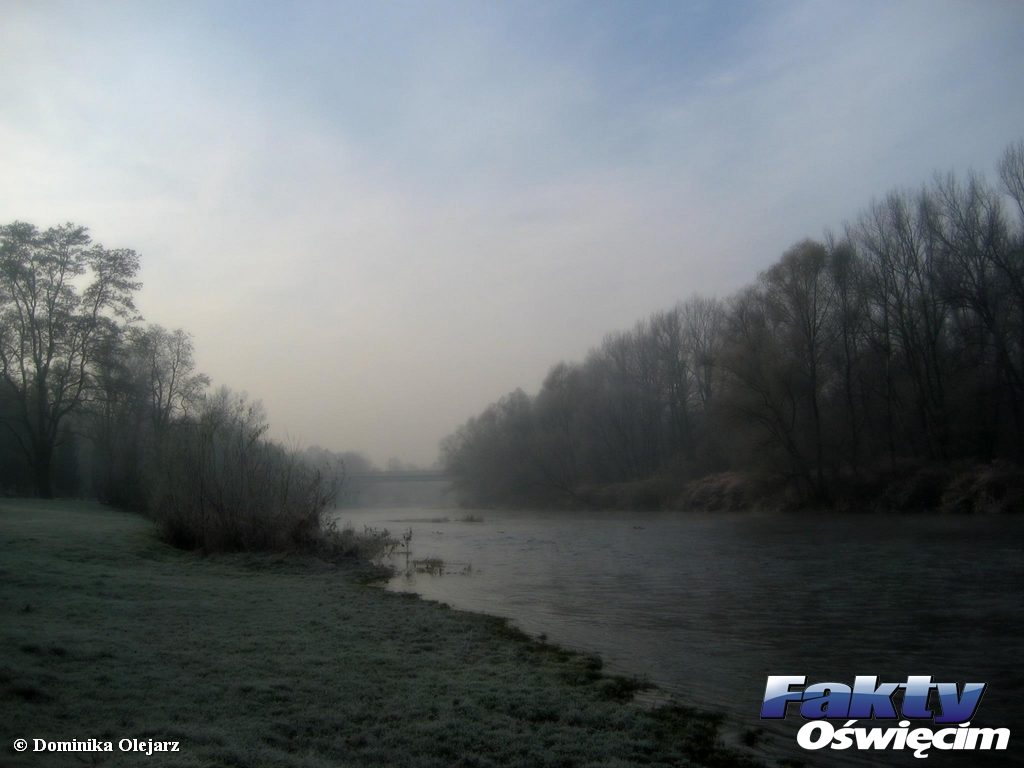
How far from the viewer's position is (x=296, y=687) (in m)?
7.85

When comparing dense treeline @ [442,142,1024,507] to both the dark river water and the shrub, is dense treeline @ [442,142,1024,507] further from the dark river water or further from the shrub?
the shrub

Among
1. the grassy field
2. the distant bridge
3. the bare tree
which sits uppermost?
the bare tree

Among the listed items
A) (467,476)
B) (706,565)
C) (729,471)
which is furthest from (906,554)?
(467,476)

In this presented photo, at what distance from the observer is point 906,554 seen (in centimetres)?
2283

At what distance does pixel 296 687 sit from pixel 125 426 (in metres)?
41.1

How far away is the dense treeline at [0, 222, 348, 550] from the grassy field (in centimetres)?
1064

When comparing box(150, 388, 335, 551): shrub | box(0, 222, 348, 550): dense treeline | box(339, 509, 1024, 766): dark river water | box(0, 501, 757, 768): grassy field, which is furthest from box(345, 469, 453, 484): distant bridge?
box(0, 501, 757, 768): grassy field

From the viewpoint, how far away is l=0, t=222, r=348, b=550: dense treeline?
2439 cm

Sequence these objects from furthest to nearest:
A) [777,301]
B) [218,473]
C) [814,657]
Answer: [777,301], [218,473], [814,657]

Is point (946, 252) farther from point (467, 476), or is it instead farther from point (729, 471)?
point (467, 476)

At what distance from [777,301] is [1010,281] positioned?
47.1 feet

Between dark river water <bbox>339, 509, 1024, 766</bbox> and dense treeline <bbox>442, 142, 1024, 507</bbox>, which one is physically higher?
dense treeline <bbox>442, 142, 1024, 507</bbox>

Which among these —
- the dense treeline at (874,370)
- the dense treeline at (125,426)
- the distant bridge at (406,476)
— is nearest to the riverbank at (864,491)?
the dense treeline at (874,370)

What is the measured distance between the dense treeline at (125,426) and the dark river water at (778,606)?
16.6 ft
